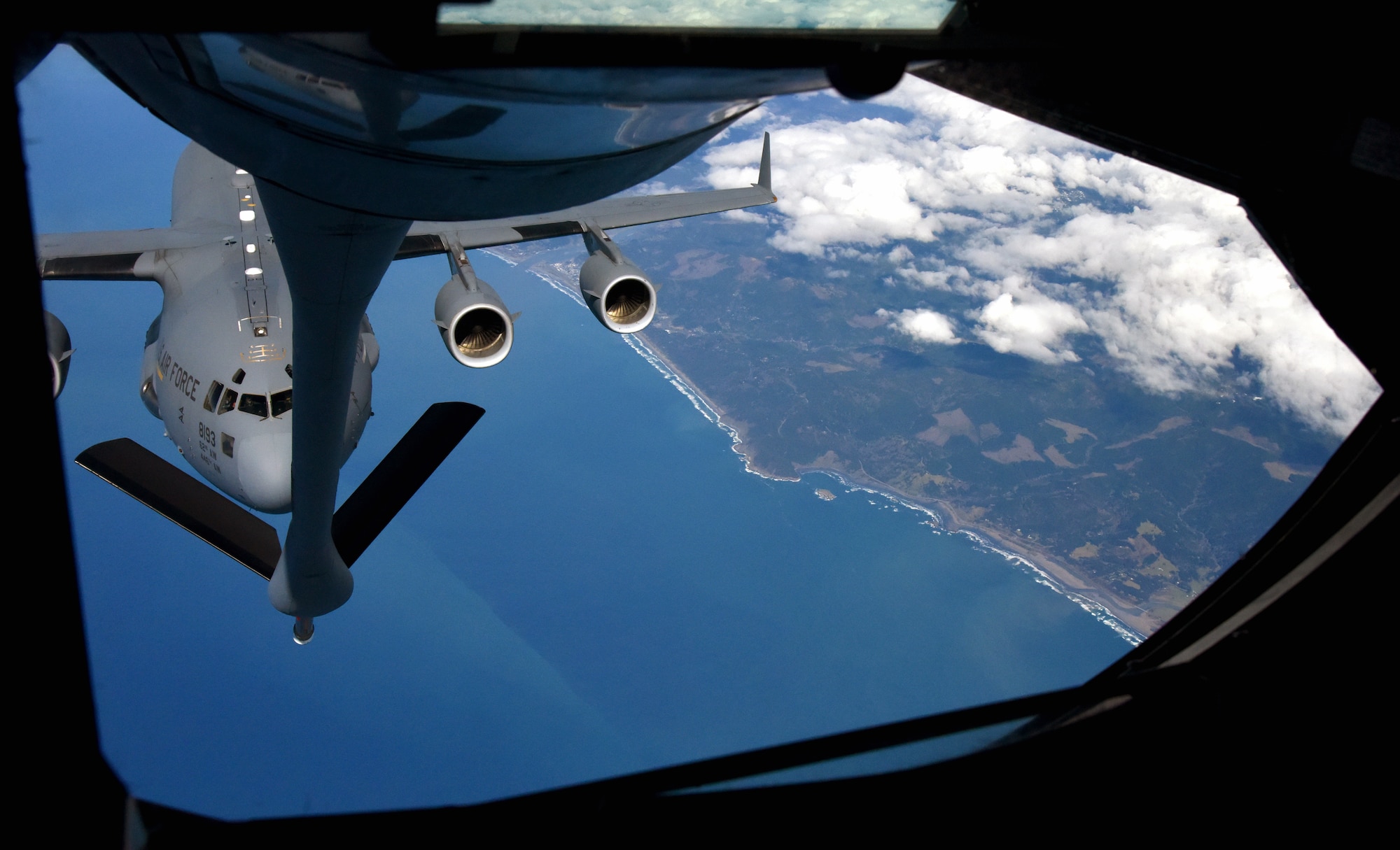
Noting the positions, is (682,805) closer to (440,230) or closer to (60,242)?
(440,230)

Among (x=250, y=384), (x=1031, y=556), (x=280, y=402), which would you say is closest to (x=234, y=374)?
(x=250, y=384)

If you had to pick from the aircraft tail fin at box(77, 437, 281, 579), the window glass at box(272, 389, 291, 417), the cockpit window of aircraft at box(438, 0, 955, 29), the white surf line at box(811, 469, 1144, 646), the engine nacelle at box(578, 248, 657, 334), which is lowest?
the cockpit window of aircraft at box(438, 0, 955, 29)

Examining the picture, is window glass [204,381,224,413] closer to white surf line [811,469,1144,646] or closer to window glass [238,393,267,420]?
window glass [238,393,267,420]

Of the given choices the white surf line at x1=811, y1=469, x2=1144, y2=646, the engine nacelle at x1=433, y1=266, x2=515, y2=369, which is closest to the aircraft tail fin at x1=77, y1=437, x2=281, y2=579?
the engine nacelle at x1=433, y1=266, x2=515, y2=369

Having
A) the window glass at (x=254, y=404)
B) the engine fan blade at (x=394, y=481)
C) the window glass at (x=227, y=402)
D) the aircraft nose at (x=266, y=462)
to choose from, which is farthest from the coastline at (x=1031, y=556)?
the window glass at (x=227, y=402)

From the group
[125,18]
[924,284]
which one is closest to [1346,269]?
[125,18]

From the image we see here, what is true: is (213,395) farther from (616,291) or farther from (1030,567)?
(1030,567)
